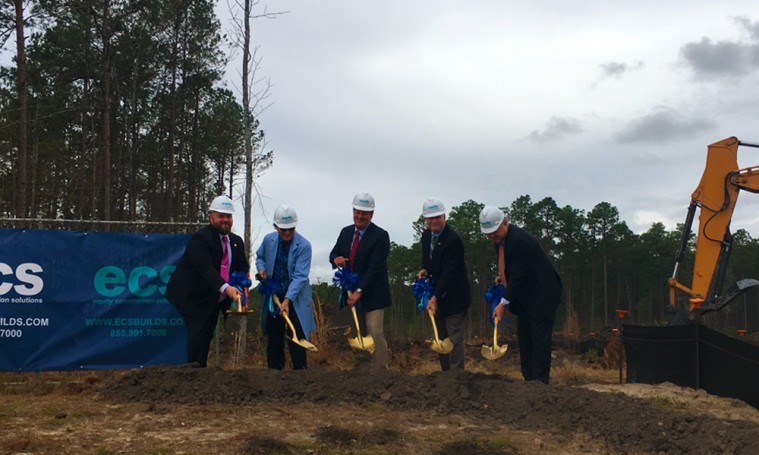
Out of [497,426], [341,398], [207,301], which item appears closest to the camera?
[497,426]

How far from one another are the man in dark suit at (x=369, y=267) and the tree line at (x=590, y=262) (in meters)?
33.6

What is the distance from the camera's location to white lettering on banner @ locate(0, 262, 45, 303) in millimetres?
7883

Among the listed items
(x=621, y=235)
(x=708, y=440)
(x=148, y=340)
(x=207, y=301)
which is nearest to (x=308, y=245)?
(x=207, y=301)

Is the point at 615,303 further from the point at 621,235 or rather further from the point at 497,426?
the point at 497,426

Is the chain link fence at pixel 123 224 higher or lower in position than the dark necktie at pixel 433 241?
higher

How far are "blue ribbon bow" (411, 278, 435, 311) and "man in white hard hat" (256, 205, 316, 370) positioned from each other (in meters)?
1.16

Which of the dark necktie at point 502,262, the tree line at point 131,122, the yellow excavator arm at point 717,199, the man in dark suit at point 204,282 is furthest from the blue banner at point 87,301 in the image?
the tree line at point 131,122

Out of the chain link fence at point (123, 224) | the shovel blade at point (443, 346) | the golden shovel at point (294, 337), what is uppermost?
the chain link fence at point (123, 224)

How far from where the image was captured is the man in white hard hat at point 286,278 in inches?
290

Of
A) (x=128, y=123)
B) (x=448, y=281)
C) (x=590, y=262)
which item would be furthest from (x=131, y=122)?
(x=590, y=262)

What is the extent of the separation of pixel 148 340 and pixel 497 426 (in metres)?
4.46

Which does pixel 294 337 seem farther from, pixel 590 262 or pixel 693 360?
pixel 590 262

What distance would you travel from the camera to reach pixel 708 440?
16.6ft

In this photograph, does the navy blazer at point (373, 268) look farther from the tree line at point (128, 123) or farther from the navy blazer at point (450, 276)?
the tree line at point (128, 123)
